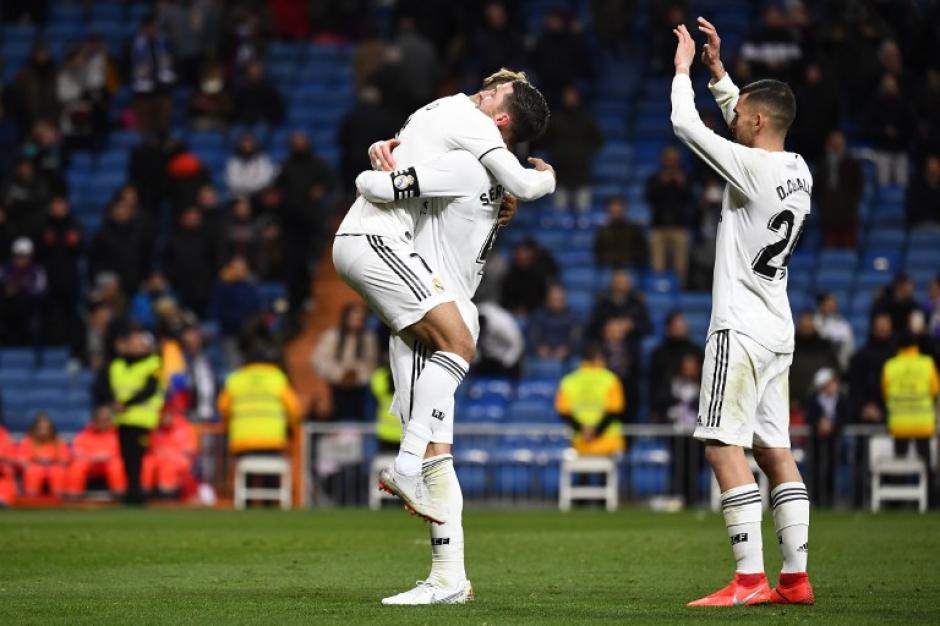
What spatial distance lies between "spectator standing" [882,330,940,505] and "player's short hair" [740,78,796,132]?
11743 millimetres

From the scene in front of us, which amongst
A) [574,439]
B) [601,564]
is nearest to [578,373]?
[574,439]

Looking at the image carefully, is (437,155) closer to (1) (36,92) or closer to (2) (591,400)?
(2) (591,400)

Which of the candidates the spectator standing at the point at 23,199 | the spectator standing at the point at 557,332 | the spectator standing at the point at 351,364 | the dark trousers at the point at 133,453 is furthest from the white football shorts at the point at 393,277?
the spectator standing at the point at 23,199

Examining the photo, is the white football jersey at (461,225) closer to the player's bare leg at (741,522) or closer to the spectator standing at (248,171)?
the player's bare leg at (741,522)

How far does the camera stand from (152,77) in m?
28.1

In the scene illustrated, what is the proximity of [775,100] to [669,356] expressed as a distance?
13.1 metres

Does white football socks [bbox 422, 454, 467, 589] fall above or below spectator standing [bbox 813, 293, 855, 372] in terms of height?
below

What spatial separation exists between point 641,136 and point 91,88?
8755 millimetres

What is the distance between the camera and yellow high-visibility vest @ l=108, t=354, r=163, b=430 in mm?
20766

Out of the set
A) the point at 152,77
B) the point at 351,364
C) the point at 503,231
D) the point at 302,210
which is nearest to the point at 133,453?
the point at 351,364

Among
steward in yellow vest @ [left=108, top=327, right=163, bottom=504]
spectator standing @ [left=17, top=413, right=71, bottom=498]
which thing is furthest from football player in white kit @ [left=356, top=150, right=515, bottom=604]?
spectator standing @ [left=17, top=413, right=71, bottom=498]

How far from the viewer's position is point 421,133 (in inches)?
364

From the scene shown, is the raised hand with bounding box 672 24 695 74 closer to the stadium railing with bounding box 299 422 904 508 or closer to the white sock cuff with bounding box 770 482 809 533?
the white sock cuff with bounding box 770 482 809 533

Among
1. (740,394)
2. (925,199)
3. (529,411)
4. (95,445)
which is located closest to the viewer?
(740,394)
